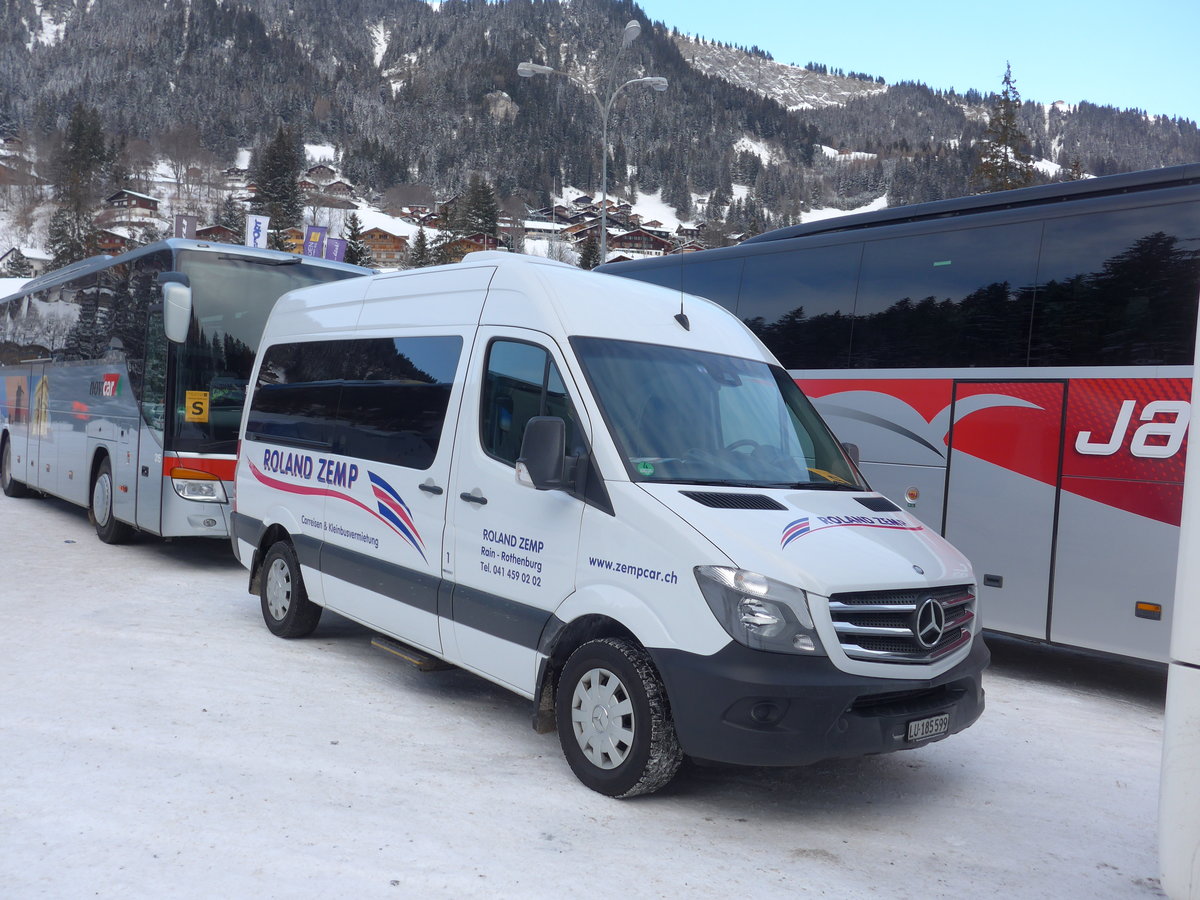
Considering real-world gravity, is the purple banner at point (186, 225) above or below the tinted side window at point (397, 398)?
above

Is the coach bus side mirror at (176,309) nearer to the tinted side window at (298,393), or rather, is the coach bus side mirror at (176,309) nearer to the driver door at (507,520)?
the tinted side window at (298,393)

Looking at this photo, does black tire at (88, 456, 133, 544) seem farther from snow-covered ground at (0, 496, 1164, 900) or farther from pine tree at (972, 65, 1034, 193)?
pine tree at (972, 65, 1034, 193)

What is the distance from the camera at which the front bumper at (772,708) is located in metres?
4.37

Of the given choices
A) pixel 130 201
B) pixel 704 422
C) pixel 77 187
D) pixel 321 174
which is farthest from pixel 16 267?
pixel 704 422

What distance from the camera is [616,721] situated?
481 cm

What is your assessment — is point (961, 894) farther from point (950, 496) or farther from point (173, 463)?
point (173, 463)

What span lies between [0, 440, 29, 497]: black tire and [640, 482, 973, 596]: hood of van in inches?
594

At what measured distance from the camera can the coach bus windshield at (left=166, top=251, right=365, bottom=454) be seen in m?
10.5

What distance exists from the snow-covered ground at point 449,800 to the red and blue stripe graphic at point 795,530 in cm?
129

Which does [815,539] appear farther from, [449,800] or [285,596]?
[285,596]

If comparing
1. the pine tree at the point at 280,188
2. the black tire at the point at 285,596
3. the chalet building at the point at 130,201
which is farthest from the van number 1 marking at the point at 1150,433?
the chalet building at the point at 130,201

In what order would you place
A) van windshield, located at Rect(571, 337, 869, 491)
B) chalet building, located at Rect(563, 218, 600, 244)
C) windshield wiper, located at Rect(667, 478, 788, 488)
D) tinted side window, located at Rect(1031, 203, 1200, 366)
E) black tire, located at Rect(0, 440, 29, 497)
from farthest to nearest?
chalet building, located at Rect(563, 218, 600, 244)
black tire, located at Rect(0, 440, 29, 497)
tinted side window, located at Rect(1031, 203, 1200, 366)
van windshield, located at Rect(571, 337, 869, 491)
windshield wiper, located at Rect(667, 478, 788, 488)

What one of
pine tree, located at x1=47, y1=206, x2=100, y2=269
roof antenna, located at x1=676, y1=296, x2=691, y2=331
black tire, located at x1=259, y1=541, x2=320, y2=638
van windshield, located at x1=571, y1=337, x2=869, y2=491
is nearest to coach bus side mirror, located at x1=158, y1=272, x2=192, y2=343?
black tire, located at x1=259, y1=541, x2=320, y2=638

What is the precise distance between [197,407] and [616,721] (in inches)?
286
